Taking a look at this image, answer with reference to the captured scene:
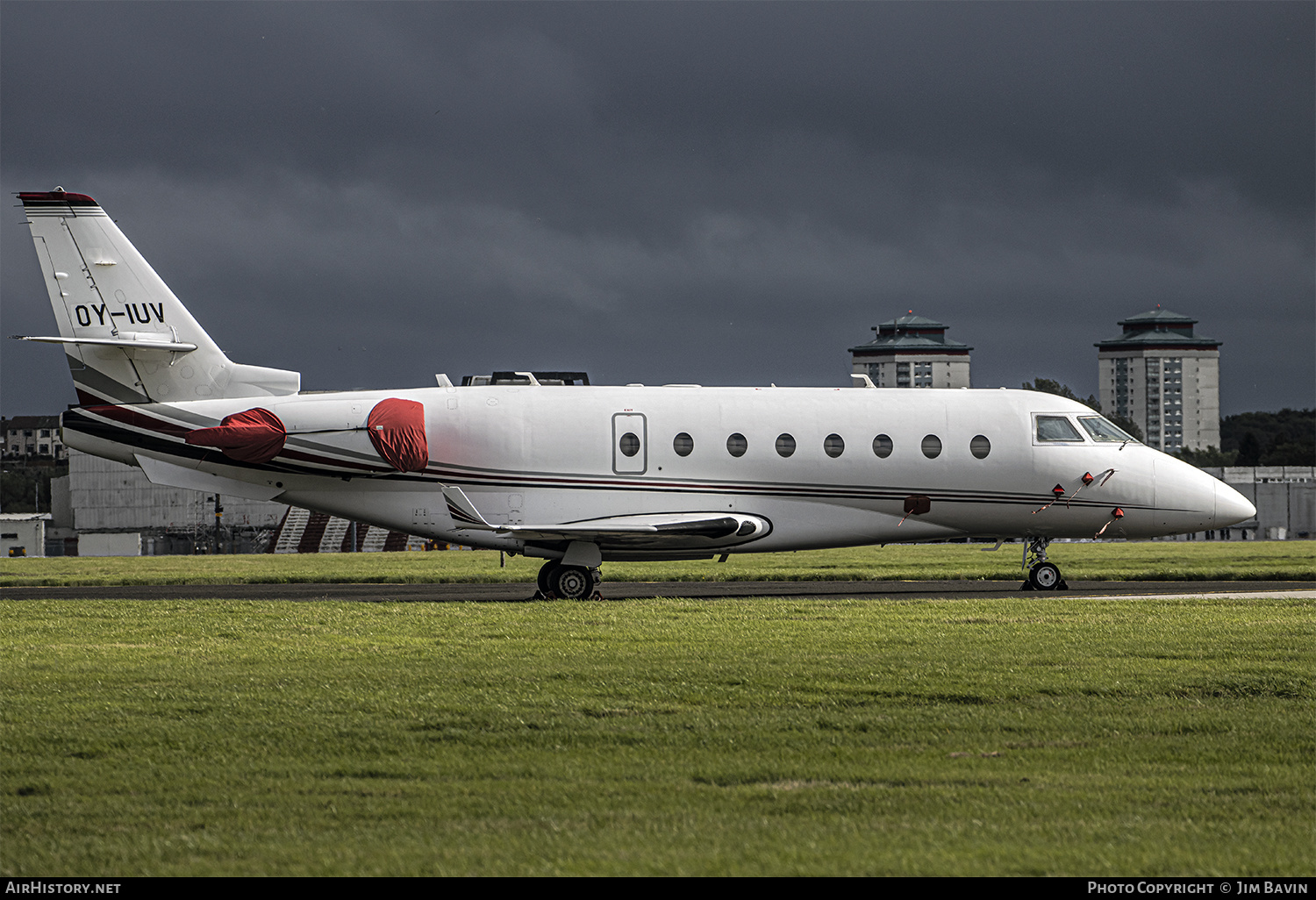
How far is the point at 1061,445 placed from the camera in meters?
25.0

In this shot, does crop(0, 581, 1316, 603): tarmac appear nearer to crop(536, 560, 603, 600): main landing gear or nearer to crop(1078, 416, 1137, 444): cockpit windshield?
crop(536, 560, 603, 600): main landing gear

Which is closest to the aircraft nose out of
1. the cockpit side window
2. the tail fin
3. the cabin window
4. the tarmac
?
the tarmac

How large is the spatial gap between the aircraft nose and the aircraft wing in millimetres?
8578

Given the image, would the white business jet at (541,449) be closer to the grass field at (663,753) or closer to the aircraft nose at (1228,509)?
the aircraft nose at (1228,509)

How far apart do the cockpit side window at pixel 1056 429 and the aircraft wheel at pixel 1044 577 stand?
2410 mm

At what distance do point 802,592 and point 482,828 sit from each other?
18.7m

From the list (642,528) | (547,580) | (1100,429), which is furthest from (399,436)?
(1100,429)

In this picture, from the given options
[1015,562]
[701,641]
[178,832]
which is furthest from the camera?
[1015,562]

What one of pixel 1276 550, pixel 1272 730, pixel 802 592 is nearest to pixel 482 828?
pixel 1272 730

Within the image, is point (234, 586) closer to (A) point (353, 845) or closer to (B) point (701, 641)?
(B) point (701, 641)

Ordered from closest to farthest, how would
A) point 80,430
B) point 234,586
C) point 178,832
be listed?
point 178,832 → point 80,430 → point 234,586

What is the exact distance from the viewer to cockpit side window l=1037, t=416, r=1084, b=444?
82.3 feet

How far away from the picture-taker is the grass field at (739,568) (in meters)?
31.3

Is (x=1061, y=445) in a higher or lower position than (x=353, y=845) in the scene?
higher
